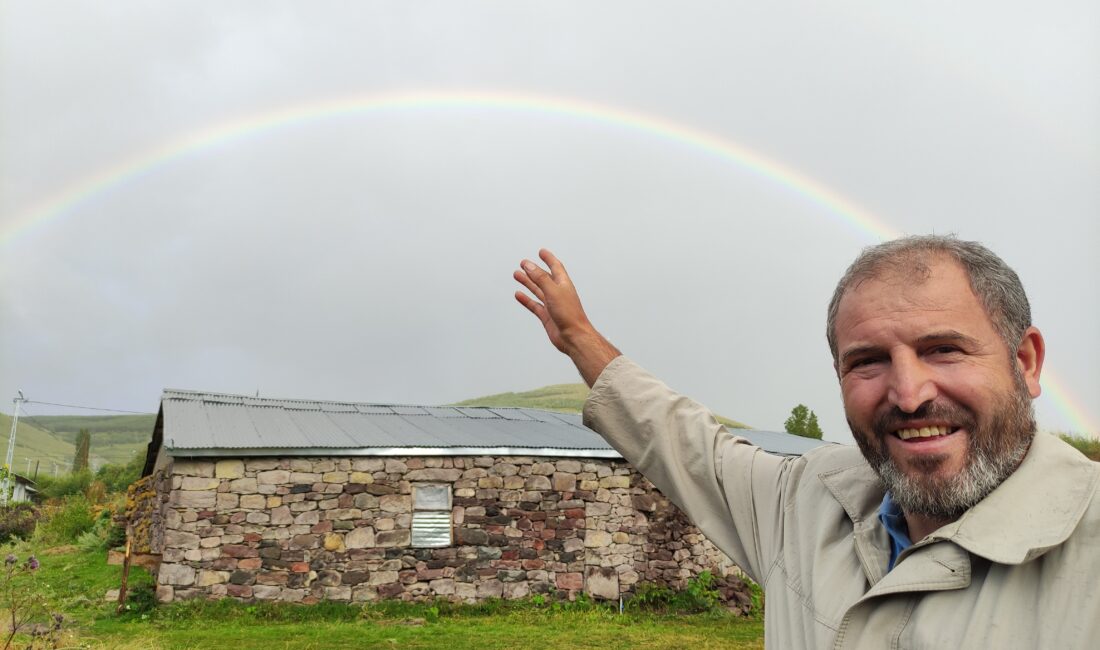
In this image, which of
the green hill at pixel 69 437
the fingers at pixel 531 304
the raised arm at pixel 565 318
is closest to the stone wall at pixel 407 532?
the fingers at pixel 531 304

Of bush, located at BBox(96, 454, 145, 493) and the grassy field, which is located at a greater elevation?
bush, located at BBox(96, 454, 145, 493)

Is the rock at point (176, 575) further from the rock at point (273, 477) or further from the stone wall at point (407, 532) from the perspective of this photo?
the rock at point (273, 477)

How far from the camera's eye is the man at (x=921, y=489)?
130 centimetres

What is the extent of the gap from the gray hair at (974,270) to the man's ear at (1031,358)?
0.07 ft

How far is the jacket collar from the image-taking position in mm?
1301

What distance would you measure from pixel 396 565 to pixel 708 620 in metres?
4.52

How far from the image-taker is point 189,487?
988 centimetres

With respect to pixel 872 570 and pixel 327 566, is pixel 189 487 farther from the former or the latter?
pixel 872 570

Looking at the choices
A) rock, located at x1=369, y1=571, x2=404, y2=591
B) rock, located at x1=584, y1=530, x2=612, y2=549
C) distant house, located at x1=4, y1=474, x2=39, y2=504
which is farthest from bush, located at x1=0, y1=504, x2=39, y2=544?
distant house, located at x1=4, y1=474, x2=39, y2=504

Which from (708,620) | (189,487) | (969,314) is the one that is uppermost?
(969,314)

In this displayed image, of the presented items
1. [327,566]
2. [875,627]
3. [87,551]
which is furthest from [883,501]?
[87,551]

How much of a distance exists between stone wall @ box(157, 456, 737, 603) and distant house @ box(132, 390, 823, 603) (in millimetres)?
16

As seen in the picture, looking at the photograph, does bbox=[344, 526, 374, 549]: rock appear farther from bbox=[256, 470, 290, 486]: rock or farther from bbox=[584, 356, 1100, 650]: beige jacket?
bbox=[584, 356, 1100, 650]: beige jacket

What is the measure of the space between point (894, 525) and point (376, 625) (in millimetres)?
9068
